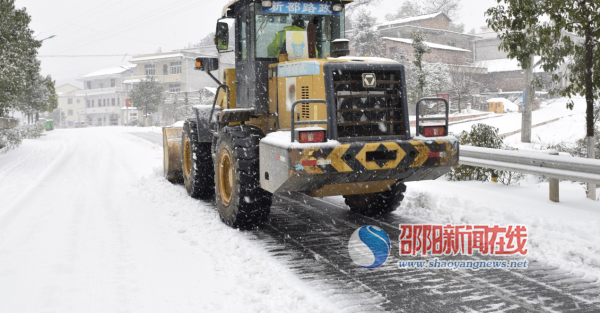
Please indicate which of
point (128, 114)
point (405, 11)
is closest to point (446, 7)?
point (405, 11)

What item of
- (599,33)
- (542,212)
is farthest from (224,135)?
(599,33)

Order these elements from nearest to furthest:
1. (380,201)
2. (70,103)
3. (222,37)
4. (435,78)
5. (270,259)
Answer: (270,259) < (380,201) < (222,37) < (435,78) < (70,103)

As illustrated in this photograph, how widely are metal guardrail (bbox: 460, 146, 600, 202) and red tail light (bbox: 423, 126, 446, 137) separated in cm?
192

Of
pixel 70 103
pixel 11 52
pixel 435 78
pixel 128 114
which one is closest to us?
pixel 11 52

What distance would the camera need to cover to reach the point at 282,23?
7164mm

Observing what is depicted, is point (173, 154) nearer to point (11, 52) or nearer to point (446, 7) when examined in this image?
point (11, 52)

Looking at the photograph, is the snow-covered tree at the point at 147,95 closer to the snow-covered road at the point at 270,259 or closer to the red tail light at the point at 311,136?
the snow-covered road at the point at 270,259

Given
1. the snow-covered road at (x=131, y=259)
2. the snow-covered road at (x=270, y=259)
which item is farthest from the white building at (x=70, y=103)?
the snow-covered road at (x=270, y=259)

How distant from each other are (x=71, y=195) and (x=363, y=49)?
30.5m

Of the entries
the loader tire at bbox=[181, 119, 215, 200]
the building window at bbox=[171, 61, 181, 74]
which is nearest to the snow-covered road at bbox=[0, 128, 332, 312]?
the loader tire at bbox=[181, 119, 215, 200]

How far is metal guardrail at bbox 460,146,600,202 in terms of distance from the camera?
6832mm

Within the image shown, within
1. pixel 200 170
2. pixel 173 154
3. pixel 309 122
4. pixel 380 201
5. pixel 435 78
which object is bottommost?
pixel 380 201

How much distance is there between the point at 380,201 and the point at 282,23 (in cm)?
277

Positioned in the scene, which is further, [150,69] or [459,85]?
[150,69]
